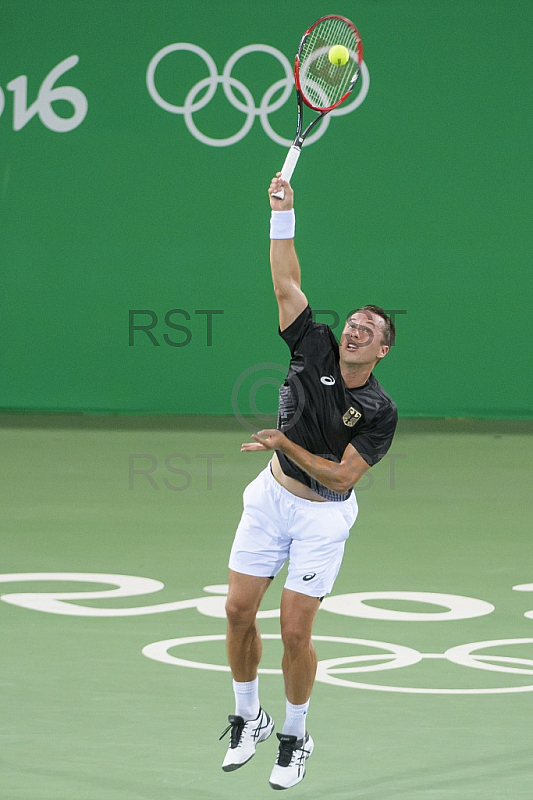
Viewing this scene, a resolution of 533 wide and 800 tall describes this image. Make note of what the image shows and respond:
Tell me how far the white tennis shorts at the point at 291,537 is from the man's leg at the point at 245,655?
0.20ft

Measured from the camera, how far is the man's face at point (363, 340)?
5.17m

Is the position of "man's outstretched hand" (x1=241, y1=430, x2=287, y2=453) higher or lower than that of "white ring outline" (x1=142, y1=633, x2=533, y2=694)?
higher

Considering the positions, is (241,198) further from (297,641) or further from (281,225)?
(297,641)

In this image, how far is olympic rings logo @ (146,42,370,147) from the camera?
46.5 feet

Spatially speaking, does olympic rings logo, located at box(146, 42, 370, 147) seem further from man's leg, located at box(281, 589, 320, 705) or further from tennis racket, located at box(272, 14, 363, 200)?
man's leg, located at box(281, 589, 320, 705)

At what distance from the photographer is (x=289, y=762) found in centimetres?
497

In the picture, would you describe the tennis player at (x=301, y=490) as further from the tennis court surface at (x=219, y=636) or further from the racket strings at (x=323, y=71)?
the racket strings at (x=323, y=71)

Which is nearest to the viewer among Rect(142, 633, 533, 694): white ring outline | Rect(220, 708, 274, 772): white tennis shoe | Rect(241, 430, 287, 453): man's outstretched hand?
Rect(241, 430, 287, 453): man's outstretched hand

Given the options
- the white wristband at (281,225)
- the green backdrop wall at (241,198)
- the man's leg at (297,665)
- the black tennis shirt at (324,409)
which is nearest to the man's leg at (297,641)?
the man's leg at (297,665)

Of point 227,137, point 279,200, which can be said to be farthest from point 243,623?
point 227,137

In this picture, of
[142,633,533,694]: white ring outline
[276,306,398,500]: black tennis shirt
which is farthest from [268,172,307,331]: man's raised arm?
[142,633,533,694]: white ring outline

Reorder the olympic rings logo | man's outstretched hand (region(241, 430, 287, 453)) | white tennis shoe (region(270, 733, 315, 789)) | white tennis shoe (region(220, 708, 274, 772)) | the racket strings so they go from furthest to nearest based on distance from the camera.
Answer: the olympic rings logo → the racket strings → white tennis shoe (region(220, 708, 274, 772)) → white tennis shoe (region(270, 733, 315, 789)) → man's outstretched hand (region(241, 430, 287, 453))

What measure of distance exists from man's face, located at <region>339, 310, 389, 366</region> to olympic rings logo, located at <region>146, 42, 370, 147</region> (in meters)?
9.21

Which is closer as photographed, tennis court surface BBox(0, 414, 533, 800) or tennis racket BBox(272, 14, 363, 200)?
tennis court surface BBox(0, 414, 533, 800)
